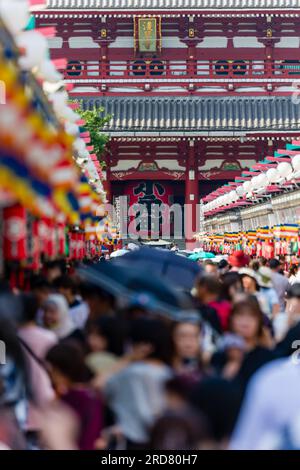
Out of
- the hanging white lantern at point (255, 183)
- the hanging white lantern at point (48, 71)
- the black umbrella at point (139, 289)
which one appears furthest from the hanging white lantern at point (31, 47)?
the hanging white lantern at point (255, 183)

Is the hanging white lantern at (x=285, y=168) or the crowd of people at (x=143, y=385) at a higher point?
the hanging white lantern at (x=285, y=168)

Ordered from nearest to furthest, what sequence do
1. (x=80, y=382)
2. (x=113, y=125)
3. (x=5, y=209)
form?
(x=80, y=382), (x=5, y=209), (x=113, y=125)

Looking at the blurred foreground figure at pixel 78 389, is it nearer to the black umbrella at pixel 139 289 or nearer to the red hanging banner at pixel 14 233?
the black umbrella at pixel 139 289

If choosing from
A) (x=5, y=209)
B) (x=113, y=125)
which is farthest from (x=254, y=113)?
(x=5, y=209)

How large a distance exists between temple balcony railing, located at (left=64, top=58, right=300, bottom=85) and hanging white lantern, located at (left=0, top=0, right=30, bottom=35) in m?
28.3

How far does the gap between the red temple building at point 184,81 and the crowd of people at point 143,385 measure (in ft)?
96.6

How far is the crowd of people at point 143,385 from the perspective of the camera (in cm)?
406

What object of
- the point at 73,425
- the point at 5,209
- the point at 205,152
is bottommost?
the point at 73,425

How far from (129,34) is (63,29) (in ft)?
8.46

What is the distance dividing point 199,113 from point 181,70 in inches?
77.1

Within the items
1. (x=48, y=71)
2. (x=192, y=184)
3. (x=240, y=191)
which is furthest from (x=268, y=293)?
(x=192, y=184)

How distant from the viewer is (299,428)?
14.0ft

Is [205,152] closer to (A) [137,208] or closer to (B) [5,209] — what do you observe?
(A) [137,208]

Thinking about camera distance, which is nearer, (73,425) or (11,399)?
(73,425)
